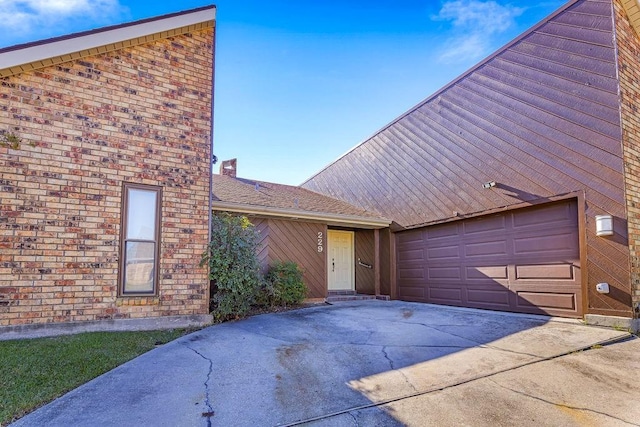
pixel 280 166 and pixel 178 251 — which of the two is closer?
pixel 178 251

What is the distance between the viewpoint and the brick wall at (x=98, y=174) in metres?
5.54

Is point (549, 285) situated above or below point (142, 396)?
above

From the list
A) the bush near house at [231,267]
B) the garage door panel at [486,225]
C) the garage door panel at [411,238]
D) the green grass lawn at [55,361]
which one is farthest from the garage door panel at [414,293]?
the green grass lawn at [55,361]

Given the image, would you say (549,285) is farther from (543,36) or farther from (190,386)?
(190,386)

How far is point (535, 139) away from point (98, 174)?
805 cm

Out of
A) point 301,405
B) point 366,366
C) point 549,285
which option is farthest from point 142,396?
point 549,285

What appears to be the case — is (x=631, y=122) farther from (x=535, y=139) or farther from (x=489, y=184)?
(x=489, y=184)

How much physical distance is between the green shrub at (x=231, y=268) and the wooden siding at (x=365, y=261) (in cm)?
529

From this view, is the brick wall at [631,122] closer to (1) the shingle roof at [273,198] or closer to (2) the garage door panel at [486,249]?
(2) the garage door panel at [486,249]

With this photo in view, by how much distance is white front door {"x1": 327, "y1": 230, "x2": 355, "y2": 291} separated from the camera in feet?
40.0

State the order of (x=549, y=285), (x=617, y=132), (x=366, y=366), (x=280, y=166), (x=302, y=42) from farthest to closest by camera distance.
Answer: (x=280, y=166) → (x=302, y=42) → (x=549, y=285) → (x=617, y=132) → (x=366, y=366)

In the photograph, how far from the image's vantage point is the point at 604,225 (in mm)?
6301

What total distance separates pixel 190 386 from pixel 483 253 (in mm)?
7041

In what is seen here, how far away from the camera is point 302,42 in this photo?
998cm
